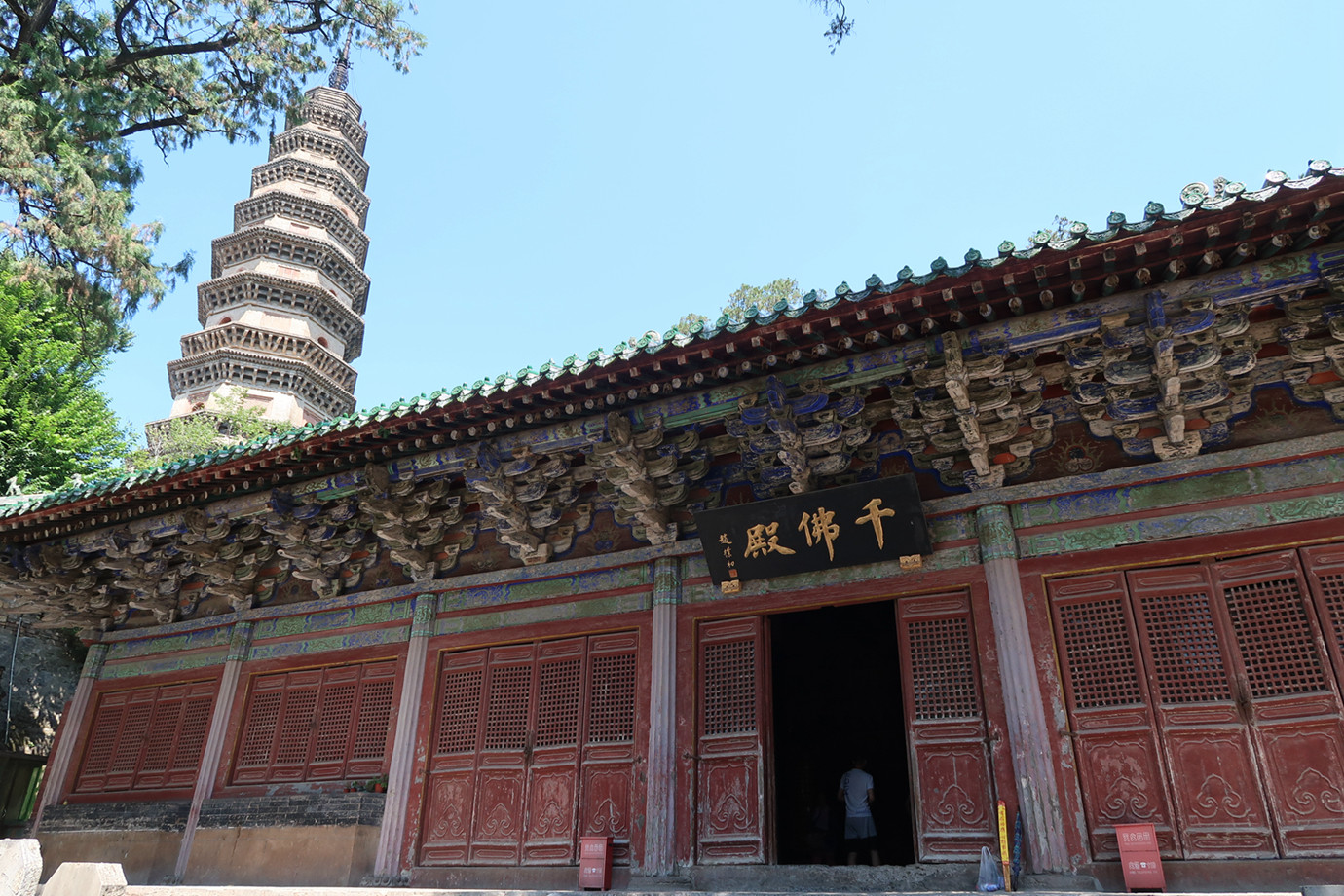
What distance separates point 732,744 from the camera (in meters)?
7.43

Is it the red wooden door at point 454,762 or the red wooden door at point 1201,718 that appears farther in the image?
the red wooden door at point 454,762

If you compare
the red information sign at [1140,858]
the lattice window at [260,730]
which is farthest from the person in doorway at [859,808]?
Result: the lattice window at [260,730]

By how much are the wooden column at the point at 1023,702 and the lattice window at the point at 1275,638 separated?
1369mm

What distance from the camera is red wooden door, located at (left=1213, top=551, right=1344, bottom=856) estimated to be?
5.68m

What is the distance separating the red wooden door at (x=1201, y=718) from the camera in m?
5.83

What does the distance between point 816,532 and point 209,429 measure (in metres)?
19.4

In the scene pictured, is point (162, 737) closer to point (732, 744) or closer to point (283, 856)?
point (283, 856)

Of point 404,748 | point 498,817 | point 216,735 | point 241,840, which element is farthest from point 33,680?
point 498,817

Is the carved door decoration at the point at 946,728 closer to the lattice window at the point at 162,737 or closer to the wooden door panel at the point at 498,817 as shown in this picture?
the wooden door panel at the point at 498,817

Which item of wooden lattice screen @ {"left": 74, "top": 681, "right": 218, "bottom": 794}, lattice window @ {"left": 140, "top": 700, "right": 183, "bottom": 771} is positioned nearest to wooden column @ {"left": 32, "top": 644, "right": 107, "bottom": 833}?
wooden lattice screen @ {"left": 74, "top": 681, "right": 218, "bottom": 794}

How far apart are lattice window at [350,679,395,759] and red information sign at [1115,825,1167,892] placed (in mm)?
6475

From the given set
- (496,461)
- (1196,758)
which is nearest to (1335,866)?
(1196,758)

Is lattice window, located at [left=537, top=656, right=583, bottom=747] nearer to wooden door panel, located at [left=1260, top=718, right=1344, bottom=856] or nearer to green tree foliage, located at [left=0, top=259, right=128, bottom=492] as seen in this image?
wooden door panel, located at [left=1260, top=718, right=1344, bottom=856]

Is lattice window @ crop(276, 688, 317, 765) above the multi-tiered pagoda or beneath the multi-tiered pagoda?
beneath
